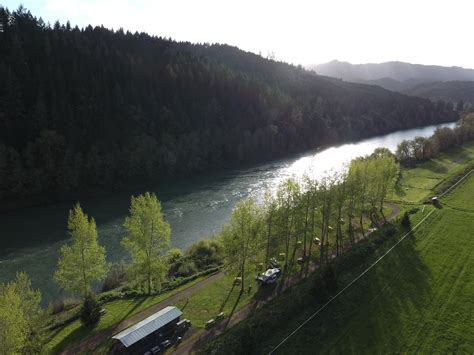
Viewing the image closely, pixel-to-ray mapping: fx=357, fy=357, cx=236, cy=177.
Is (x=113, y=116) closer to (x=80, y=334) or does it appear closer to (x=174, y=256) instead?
(x=174, y=256)

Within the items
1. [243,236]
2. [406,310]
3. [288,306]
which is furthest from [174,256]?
[406,310]

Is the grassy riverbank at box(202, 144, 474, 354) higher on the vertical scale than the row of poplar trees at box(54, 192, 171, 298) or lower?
lower

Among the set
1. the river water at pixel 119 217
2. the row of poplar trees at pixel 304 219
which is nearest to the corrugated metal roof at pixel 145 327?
the row of poplar trees at pixel 304 219

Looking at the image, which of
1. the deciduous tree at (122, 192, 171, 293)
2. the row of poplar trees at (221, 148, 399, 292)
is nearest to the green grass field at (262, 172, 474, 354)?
the row of poplar trees at (221, 148, 399, 292)

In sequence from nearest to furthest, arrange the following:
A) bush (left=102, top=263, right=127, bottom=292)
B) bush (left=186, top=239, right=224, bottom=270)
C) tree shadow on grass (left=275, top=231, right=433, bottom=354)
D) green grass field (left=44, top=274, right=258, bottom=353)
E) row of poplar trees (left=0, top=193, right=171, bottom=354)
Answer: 1. row of poplar trees (left=0, top=193, right=171, bottom=354)
2. tree shadow on grass (left=275, top=231, right=433, bottom=354)
3. green grass field (left=44, top=274, right=258, bottom=353)
4. bush (left=102, top=263, right=127, bottom=292)
5. bush (left=186, top=239, right=224, bottom=270)

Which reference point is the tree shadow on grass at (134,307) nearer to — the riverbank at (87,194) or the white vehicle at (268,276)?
the white vehicle at (268,276)

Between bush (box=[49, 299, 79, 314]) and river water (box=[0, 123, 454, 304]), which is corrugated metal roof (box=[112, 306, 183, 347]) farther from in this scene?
river water (box=[0, 123, 454, 304])

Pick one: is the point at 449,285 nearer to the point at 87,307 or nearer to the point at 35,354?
the point at 87,307
